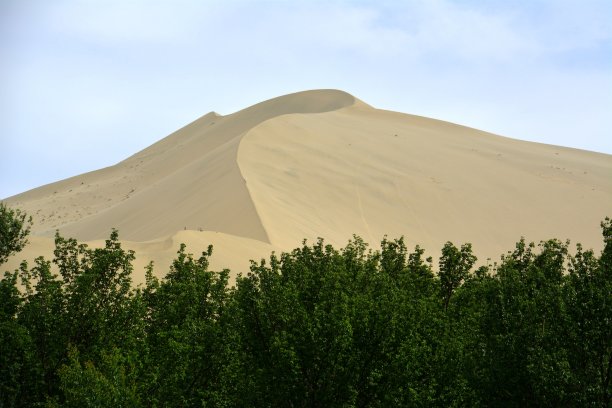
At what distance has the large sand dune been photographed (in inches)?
1996

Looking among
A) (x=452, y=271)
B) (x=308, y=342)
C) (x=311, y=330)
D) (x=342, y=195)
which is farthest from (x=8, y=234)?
(x=342, y=195)

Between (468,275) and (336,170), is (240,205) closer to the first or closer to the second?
(336,170)

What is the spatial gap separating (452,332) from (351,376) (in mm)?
3747

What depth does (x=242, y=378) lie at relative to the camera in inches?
811

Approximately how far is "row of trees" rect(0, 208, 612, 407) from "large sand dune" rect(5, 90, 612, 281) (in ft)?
55.1

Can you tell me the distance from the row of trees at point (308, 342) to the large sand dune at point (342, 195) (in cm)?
1680

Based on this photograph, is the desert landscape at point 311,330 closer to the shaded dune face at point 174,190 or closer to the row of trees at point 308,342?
the row of trees at point 308,342

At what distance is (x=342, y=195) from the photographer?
5803cm

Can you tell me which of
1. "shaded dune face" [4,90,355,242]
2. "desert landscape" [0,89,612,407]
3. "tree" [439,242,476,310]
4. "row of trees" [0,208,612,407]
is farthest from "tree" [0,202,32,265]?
"tree" [439,242,476,310]

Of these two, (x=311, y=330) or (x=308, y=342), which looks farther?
(x=308, y=342)

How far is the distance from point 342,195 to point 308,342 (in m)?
38.7

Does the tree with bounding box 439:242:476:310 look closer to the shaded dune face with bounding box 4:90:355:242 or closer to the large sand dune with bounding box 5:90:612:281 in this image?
the large sand dune with bounding box 5:90:612:281

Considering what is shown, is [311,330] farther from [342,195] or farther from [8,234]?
[342,195]

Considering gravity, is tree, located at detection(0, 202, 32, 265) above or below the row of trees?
above
